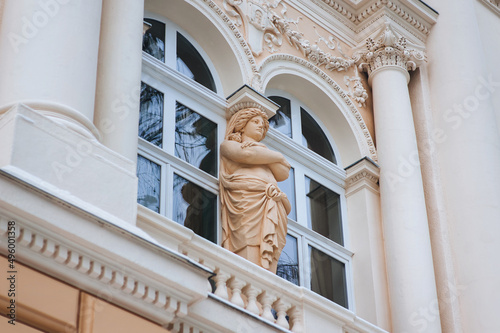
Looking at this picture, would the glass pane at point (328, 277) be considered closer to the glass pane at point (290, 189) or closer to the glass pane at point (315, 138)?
the glass pane at point (290, 189)

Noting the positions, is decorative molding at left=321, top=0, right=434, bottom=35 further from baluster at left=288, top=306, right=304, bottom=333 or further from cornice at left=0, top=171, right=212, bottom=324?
cornice at left=0, top=171, right=212, bottom=324

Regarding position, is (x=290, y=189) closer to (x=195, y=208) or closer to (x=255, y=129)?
(x=255, y=129)

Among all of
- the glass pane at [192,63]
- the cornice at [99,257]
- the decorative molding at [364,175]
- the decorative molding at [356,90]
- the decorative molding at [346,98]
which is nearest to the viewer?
the cornice at [99,257]

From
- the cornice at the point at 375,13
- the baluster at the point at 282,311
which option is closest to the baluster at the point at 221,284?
the baluster at the point at 282,311

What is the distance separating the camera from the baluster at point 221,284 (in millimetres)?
8961

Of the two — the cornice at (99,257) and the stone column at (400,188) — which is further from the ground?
the stone column at (400,188)

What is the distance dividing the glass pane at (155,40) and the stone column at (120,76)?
1.03 meters

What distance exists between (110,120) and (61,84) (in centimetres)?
118

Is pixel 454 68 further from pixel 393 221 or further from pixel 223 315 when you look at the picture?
pixel 223 315

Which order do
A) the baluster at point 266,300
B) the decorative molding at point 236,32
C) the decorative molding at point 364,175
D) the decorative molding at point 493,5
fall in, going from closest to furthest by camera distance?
1. the baluster at point 266,300
2. the decorative molding at point 236,32
3. the decorative molding at point 364,175
4. the decorative molding at point 493,5

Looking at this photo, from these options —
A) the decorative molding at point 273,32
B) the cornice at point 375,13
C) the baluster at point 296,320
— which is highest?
the cornice at point 375,13

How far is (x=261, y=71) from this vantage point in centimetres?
1284

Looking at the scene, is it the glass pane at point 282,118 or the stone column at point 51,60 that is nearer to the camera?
the stone column at point 51,60

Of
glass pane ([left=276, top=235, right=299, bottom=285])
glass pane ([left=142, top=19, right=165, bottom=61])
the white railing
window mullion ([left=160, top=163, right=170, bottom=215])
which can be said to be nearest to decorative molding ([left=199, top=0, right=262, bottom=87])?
glass pane ([left=142, top=19, right=165, bottom=61])
